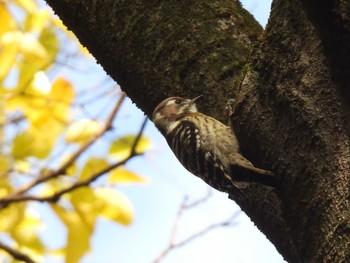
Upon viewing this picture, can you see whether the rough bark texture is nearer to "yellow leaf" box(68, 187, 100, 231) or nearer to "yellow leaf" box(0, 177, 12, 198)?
"yellow leaf" box(68, 187, 100, 231)

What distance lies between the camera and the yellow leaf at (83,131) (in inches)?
183

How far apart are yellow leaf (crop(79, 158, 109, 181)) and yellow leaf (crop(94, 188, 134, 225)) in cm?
13

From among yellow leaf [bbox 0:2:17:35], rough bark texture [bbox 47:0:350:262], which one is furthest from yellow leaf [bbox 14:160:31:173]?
rough bark texture [bbox 47:0:350:262]

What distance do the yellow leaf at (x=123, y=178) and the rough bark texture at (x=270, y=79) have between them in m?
1.04

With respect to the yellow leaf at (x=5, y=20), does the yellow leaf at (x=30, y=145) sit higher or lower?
lower

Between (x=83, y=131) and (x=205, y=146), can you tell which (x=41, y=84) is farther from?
(x=205, y=146)

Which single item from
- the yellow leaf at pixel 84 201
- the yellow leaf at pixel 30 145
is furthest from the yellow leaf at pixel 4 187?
the yellow leaf at pixel 84 201

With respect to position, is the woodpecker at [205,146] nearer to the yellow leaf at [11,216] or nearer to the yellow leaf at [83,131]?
the yellow leaf at [83,131]

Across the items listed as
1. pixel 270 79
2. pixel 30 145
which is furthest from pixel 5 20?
pixel 270 79

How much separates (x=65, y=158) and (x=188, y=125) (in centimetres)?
102

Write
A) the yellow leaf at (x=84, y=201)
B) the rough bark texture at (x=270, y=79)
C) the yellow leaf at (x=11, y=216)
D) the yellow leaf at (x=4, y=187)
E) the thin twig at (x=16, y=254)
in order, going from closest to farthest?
the rough bark texture at (x=270, y=79), the thin twig at (x=16, y=254), the yellow leaf at (x=84, y=201), the yellow leaf at (x=11, y=216), the yellow leaf at (x=4, y=187)

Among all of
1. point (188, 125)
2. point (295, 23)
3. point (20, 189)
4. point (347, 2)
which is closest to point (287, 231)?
point (295, 23)

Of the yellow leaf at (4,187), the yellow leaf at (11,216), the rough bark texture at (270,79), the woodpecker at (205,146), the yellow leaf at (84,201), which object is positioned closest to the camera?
the rough bark texture at (270,79)

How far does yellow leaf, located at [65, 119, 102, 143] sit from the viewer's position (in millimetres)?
4652
